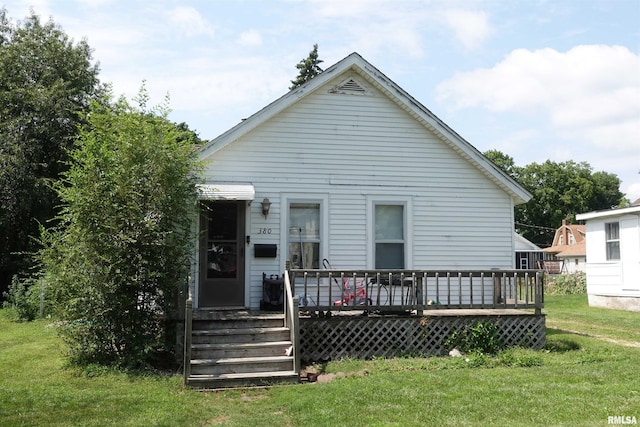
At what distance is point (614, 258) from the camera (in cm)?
1891

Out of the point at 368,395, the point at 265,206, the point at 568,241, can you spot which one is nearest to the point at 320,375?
the point at 368,395

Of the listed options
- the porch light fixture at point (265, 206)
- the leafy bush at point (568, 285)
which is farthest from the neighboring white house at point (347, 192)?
the leafy bush at point (568, 285)

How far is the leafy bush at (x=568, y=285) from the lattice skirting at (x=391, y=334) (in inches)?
756

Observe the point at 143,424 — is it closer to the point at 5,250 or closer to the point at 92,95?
the point at 5,250

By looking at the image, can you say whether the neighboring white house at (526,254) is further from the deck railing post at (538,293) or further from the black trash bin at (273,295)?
the black trash bin at (273,295)

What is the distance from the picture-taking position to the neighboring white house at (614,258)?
17828 mm

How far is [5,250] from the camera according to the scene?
945 inches

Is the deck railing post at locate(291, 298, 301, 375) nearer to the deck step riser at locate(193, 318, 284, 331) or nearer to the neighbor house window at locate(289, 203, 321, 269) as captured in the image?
the deck step riser at locate(193, 318, 284, 331)

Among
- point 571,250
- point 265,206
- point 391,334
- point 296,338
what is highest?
point 571,250

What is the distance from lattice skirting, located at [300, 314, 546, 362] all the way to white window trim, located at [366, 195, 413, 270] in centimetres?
207

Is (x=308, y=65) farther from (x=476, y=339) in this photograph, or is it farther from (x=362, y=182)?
(x=476, y=339)

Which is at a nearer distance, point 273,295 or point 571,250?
point 273,295

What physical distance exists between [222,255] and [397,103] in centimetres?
500

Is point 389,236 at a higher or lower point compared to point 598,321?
higher
